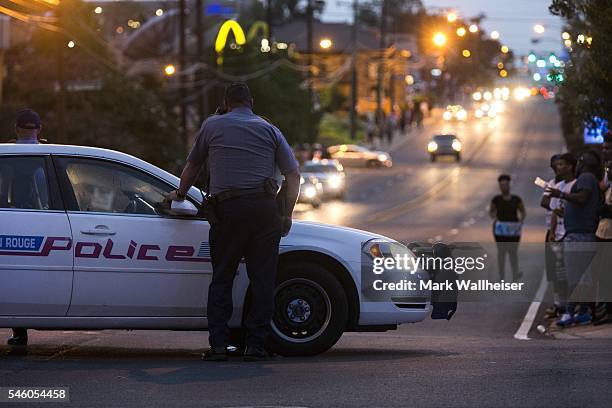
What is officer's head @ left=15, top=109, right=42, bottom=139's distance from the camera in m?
10.7

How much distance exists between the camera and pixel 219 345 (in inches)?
371

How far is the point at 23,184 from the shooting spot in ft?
31.9

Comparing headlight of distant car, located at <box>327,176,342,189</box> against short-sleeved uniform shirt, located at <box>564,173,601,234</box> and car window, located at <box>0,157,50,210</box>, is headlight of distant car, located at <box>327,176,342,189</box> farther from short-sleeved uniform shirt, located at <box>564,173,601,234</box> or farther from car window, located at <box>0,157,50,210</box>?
car window, located at <box>0,157,50,210</box>

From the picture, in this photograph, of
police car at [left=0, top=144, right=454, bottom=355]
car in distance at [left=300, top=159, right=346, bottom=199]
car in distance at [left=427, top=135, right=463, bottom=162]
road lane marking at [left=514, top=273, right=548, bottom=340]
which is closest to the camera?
police car at [left=0, top=144, right=454, bottom=355]

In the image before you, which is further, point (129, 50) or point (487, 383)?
point (129, 50)

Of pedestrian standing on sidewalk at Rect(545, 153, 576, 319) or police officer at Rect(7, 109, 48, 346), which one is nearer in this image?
police officer at Rect(7, 109, 48, 346)

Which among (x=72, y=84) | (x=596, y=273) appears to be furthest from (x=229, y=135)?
(x=72, y=84)

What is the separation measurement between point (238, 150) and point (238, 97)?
1.25ft

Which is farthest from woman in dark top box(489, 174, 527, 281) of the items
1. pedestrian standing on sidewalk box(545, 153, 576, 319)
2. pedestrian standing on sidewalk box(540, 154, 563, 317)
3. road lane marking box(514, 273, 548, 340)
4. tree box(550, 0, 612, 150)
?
pedestrian standing on sidewalk box(545, 153, 576, 319)

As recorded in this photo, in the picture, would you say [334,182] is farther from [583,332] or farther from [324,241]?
[324,241]

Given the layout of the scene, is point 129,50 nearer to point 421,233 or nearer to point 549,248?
point 421,233

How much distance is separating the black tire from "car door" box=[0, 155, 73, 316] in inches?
59.0

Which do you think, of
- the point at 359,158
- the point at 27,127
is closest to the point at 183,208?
the point at 27,127

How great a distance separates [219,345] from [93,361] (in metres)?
0.87
